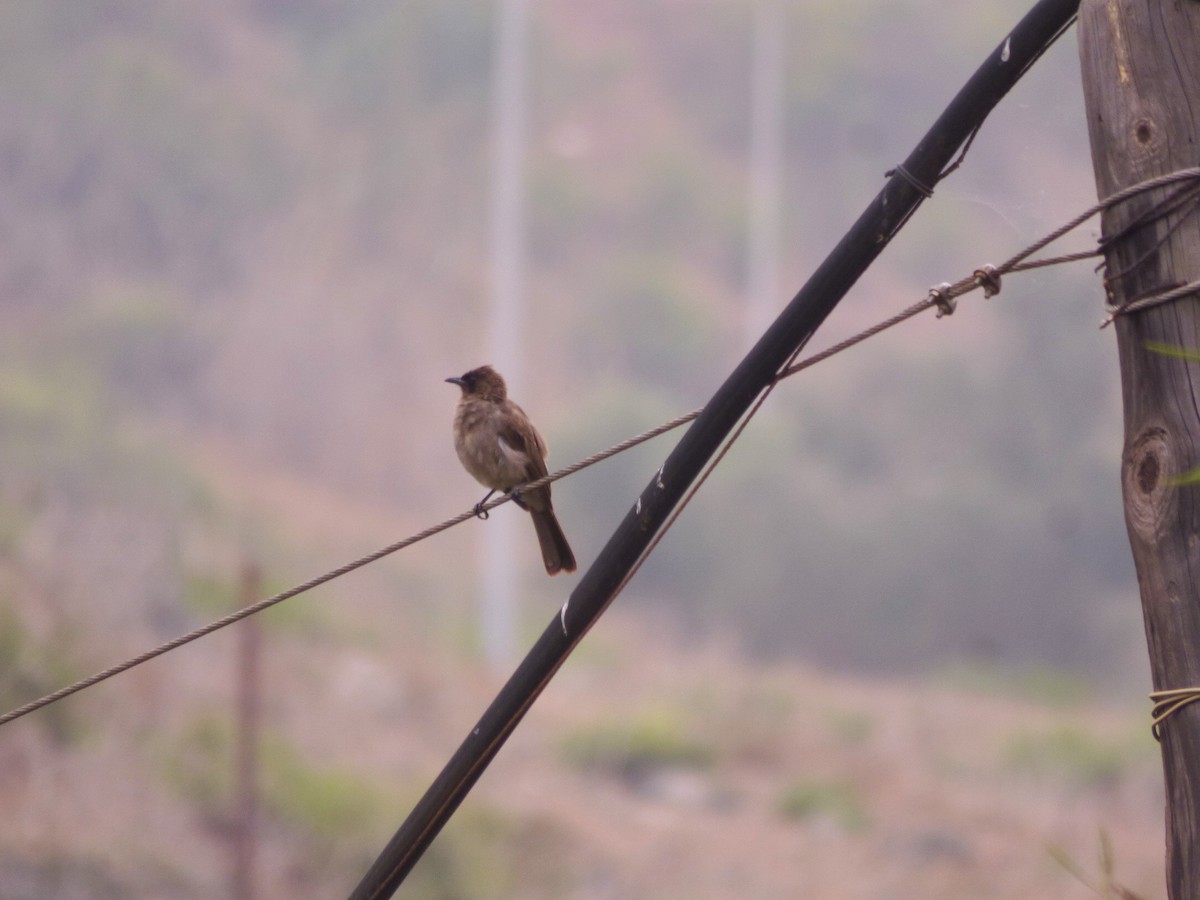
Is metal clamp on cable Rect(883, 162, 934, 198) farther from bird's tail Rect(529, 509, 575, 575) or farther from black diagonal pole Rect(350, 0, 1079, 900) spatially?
bird's tail Rect(529, 509, 575, 575)

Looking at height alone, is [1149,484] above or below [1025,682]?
below

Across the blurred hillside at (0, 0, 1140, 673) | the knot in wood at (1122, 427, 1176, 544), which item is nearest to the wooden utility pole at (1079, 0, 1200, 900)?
the knot in wood at (1122, 427, 1176, 544)

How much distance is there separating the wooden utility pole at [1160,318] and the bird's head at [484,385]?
3.71 meters

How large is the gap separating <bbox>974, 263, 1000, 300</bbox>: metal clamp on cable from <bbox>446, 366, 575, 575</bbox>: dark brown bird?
116 inches

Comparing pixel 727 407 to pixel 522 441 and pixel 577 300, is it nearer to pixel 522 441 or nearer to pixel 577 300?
pixel 522 441

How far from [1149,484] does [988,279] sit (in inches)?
25.7

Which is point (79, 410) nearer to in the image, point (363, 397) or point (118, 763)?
point (363, 397)

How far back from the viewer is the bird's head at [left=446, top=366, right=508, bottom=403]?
642 centimetres

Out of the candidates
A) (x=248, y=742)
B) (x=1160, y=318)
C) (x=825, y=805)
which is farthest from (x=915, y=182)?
(x=825, y=805)

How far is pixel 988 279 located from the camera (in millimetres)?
3297

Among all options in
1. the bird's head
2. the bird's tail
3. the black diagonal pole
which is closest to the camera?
the black diagonal pole

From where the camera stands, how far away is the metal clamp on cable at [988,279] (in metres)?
3.26

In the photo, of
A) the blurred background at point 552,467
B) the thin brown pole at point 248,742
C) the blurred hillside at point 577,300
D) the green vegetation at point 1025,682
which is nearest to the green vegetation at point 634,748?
the blurred background at point 552,467

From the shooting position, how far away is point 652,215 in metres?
36.6
